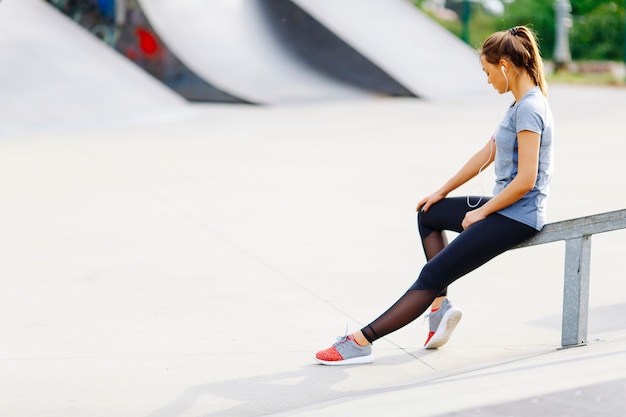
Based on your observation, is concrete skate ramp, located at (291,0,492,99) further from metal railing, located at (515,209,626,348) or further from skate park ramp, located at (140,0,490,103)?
metal railing, located at (515,209,626,348)

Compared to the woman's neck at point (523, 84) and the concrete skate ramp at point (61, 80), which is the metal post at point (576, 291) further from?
the concrete skate ramp at point (61, 80)

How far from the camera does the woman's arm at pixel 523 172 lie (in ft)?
13.8

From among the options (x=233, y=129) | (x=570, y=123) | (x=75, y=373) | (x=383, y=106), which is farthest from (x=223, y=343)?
(x=383, y=106)

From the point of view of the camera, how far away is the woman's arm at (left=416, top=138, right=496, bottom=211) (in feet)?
15.4

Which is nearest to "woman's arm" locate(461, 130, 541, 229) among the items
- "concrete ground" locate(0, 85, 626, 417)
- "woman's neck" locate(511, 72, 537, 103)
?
"woman's neck" locate(511, 72, 537, 103)

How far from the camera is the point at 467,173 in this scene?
474cm

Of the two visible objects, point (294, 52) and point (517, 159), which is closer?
point (517, 159)

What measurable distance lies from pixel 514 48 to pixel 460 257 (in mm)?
874

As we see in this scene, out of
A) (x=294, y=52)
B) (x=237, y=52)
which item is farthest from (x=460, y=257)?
(x=294, y=52)

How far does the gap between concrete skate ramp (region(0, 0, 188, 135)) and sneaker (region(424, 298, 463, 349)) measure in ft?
28.4

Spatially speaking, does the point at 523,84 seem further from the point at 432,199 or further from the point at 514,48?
the point at 432,199

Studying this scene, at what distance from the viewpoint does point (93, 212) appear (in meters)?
7.85

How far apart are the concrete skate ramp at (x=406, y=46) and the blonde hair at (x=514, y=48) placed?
1213 cm

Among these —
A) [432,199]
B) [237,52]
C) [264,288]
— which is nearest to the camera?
[432,199]
